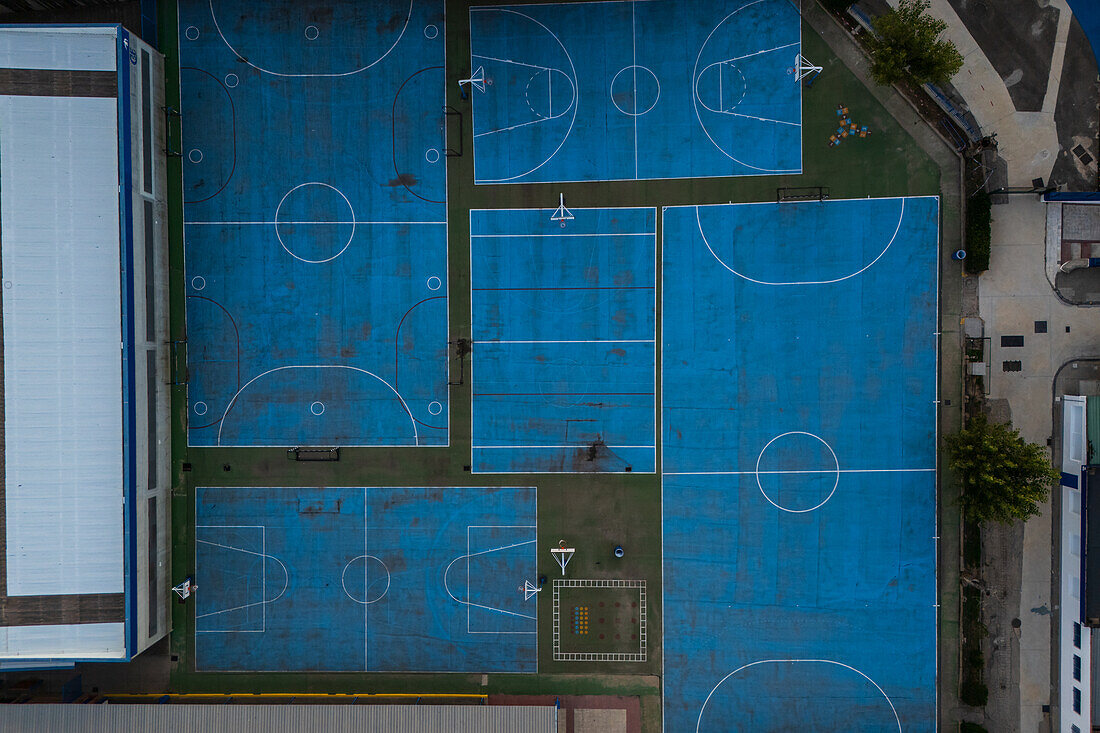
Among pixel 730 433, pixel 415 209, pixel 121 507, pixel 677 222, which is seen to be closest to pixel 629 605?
pixel 730 433

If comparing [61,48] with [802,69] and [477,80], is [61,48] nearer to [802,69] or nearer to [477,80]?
[477,80]

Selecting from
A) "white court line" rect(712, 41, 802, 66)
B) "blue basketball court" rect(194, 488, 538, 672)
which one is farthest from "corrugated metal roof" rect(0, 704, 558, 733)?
"white court line" rect(712, 41, 802, 66)

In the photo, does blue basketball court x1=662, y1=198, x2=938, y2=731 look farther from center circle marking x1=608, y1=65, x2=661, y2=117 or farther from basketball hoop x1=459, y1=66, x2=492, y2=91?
basketball hoop x1=459, y1=66, x2=492, y2=91

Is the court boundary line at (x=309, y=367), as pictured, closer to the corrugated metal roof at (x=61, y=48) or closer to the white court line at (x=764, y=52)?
the corrugated metal roof at (x=61, y=48)

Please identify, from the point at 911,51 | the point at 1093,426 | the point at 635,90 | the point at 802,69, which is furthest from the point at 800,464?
the point at 635,90

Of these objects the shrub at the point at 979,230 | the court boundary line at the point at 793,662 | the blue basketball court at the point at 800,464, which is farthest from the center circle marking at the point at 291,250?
the shrub at the point at 979,230

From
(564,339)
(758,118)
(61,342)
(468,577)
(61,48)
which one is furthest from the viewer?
(468,577)

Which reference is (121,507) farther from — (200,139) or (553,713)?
(553,713)
